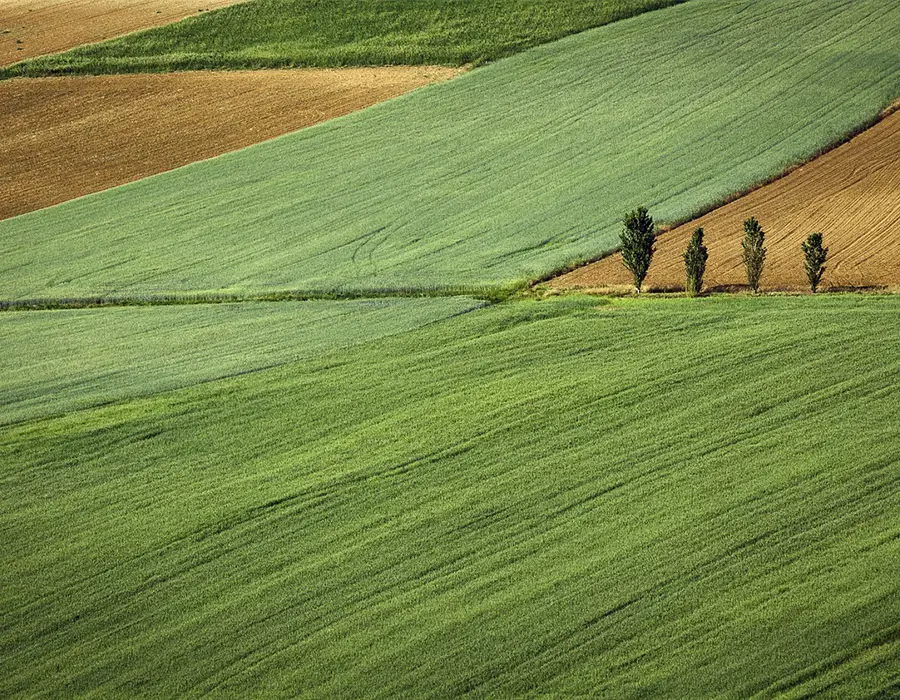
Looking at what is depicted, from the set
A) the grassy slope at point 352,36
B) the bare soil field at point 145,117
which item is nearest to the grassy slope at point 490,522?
the bare soil field at point 145,117

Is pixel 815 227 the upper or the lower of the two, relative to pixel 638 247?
lower

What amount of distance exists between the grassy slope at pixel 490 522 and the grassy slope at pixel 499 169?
932 cm

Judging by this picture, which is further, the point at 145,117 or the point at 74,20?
the point at 74,20

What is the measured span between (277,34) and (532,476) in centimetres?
4757

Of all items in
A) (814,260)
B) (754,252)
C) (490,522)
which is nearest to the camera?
(490,522)

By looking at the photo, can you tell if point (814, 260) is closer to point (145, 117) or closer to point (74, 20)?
point (145, 117)

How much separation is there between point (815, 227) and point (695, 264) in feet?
24.2

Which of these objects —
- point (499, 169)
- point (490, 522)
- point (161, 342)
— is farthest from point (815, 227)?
point (161, 342)

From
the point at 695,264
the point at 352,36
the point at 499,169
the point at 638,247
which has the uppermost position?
the point at 352,36

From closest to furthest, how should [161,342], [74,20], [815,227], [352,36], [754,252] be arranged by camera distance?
[754,252] < [161,342] < [815,227] < [352,36] < [74,20]

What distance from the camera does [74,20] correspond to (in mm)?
70438

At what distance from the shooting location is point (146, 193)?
47.0 metres

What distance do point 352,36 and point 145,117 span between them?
12.8m

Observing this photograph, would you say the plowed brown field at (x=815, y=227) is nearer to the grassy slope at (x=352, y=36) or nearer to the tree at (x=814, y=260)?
the tree at (x=814, y=260)
